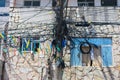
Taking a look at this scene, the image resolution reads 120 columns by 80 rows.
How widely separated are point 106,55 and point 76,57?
1.52 m

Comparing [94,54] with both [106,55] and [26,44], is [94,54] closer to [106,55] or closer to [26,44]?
[106,55]

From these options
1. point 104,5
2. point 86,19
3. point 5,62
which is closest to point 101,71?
point 86,19

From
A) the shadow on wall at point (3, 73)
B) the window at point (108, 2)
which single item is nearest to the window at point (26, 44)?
the shadow on wall at point (3, 73)

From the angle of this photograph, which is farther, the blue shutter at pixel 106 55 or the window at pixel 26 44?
the window at pixel 26 44

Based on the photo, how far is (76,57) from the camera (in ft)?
44.4

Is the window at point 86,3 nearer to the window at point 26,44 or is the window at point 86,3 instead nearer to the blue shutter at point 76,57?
the blue shutter at point 76,57

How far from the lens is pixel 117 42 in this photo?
532 inches

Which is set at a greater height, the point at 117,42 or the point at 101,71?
the point at 117,42

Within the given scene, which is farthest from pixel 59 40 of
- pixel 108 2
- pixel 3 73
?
pixel 108 2

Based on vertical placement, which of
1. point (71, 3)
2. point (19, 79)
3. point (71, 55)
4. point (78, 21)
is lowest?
point (19, 79)

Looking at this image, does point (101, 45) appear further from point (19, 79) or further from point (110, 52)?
point (19, 79)

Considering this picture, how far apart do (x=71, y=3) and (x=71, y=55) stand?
10.1 feet

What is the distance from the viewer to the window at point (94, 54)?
13391mm

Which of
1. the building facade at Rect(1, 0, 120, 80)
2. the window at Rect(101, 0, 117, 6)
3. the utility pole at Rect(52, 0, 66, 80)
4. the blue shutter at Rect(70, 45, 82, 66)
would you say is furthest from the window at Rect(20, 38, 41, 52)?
the window at Rect(101, 0, 117, 6)
